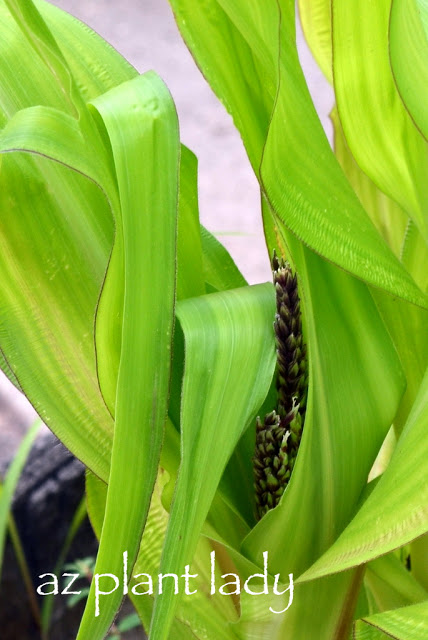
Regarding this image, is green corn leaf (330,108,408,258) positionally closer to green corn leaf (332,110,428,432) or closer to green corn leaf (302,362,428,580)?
green corn leaf (332,110,428,432)

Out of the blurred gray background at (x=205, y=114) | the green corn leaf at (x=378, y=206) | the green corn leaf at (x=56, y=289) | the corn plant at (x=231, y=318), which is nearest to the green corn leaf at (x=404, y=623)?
the corn plant at (x=231, y=318)

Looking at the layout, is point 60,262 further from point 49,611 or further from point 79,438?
point 49,611

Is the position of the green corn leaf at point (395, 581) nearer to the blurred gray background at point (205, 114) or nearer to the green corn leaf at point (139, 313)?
the green corn leaf at point (139, 313)

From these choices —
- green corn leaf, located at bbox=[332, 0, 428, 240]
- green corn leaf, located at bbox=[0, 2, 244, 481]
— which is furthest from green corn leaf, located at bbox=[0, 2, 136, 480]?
green corn leaf, located at bbox=[332, 0, 428, 240]

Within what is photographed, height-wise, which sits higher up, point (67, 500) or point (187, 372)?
point (187, 372)

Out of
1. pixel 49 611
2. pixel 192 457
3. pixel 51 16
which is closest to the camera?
pixel 192 457

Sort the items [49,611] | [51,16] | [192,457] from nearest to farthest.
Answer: [192,457] < [51,16] < [49,611]

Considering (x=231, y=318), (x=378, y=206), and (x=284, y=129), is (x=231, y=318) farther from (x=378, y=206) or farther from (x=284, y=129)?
(x=378, y=206)

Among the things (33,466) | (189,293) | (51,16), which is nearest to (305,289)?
(189,293)
